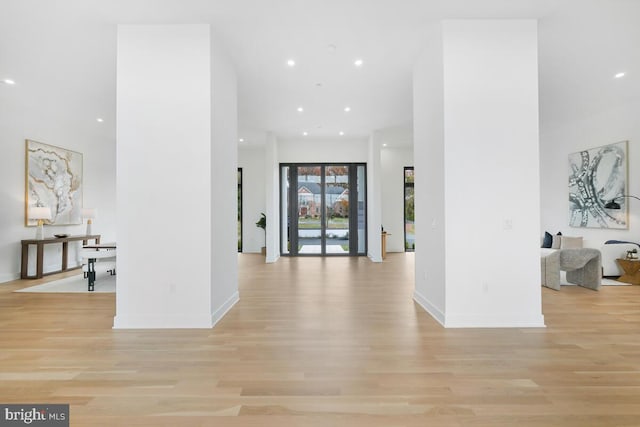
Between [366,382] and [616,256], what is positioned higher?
[616,256]

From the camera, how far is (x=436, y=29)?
3584 millimetres

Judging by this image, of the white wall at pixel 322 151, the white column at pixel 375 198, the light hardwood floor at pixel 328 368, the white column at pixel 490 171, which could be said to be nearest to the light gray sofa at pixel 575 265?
the light hardwood floor at pixel 328 368

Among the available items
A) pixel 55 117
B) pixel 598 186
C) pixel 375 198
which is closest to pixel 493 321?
pixel 598 186

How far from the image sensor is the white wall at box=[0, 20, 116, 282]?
3.95m

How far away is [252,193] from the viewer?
1046cm

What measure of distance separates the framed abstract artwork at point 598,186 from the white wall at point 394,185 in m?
4.36

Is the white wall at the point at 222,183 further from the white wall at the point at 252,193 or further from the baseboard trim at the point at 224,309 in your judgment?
the white wall at the point at 252,193

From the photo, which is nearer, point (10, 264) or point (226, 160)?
point (226, 160)

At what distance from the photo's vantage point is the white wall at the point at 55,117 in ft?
13.0

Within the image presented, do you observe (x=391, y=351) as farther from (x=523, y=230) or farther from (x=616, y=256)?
(x=616, y=256)

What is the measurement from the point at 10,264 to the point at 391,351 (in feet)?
23.4

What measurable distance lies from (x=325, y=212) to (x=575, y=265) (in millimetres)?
5747

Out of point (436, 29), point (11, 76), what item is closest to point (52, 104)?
point (11, 76)

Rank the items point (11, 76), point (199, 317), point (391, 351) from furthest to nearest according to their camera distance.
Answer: point (11, 76)
point (199, 317)
point (391, 351)
